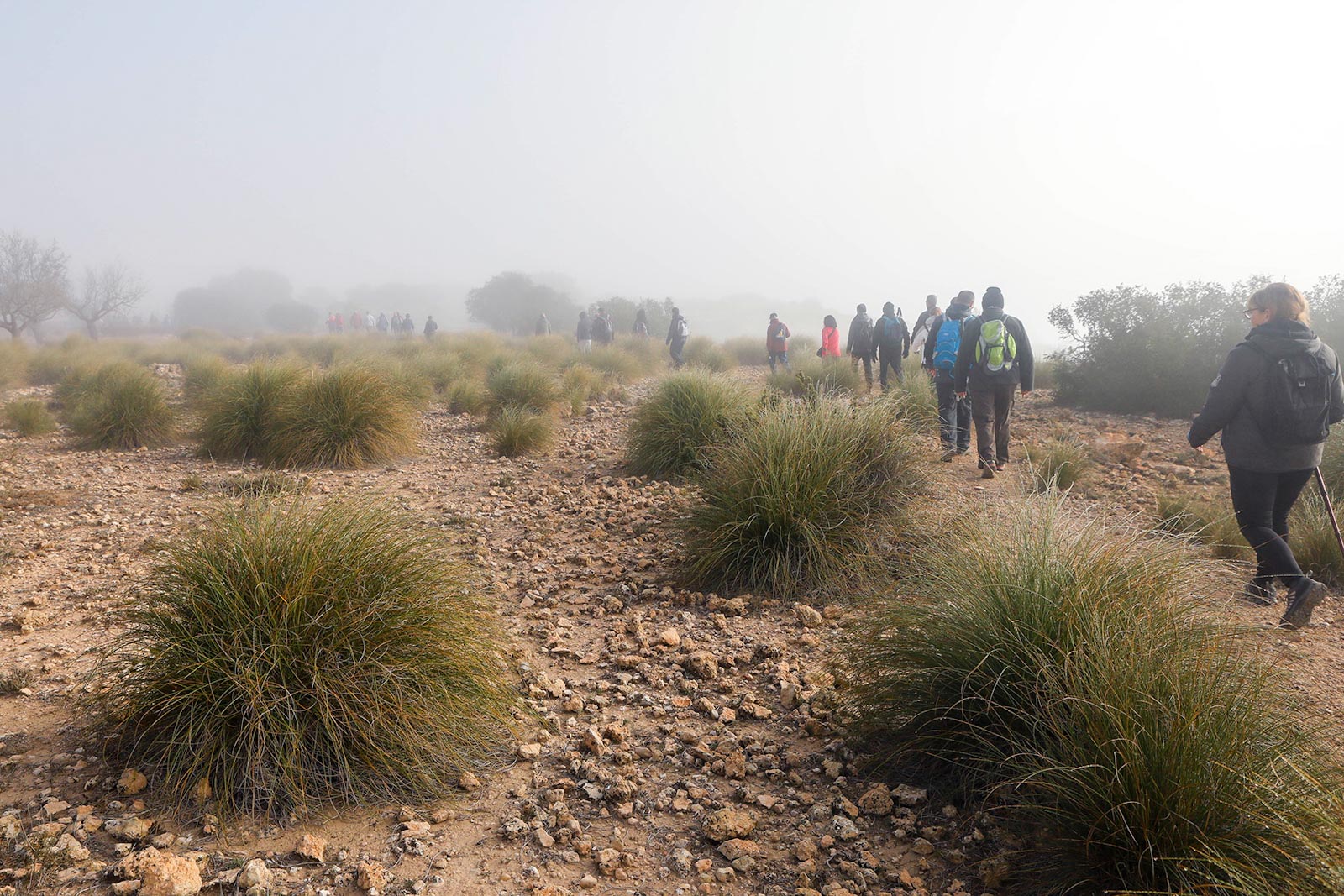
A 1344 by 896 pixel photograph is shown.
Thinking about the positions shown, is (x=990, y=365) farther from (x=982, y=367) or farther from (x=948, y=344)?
(x=948, y=344)

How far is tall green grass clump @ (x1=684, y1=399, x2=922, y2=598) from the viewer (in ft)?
16.1

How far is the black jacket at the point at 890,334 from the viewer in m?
13.4

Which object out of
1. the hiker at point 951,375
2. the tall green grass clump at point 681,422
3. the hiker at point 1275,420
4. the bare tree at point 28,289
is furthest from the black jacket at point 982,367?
the bare tree at point 28,289

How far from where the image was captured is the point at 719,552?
16.3 feet

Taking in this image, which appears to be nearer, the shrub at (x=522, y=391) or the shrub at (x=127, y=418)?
the shrub at (x=127, y=418)

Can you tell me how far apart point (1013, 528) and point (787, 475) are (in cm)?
167

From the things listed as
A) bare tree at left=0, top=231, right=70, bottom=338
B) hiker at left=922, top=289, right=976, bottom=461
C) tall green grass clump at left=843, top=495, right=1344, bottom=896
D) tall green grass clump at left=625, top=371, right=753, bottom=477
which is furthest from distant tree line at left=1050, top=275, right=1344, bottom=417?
bare tree at left=0, top=231, right=70, bottom=338

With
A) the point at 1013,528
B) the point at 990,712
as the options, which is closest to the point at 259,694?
the point at 990,712

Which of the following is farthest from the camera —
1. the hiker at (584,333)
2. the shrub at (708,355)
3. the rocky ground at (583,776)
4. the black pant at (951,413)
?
the hiker at (584,333)

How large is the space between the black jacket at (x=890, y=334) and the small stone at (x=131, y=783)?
1246 cm

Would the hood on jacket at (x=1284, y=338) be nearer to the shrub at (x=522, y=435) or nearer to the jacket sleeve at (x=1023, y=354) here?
the jacket sleeve at (x=1023, y=354)

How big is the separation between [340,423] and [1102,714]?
26.7 ft

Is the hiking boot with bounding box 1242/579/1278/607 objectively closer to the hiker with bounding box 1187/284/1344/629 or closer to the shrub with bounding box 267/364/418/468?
the hiker with bounding box 1187/284/1344/629

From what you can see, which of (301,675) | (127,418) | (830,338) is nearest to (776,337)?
(830,338)
